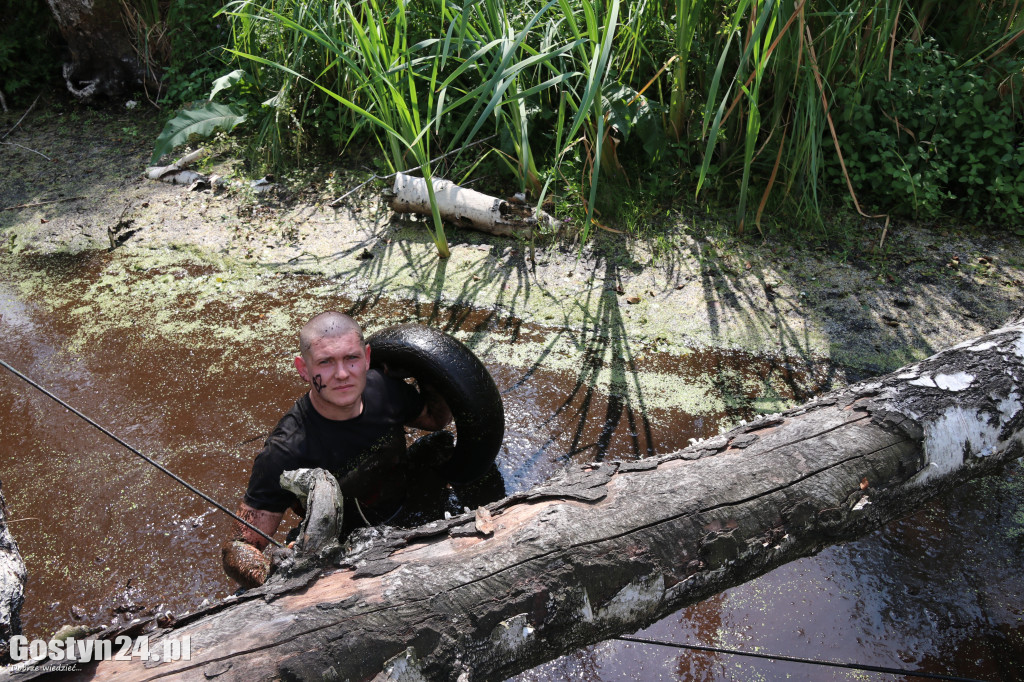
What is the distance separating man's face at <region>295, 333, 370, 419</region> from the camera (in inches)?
104

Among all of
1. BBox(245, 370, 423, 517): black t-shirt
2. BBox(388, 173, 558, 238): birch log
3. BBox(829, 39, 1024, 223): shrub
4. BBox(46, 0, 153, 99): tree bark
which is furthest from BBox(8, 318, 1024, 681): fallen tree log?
BBox(46, 0, 153, 99): tree bark

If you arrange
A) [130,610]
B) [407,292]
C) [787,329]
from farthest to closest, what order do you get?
1. [407,292]
2. [787,329]
3. [130,610]

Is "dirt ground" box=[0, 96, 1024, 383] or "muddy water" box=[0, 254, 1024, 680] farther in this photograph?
"dirt ground" box=[0, 96, 1024, 383]

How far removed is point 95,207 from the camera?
5285 millimetres

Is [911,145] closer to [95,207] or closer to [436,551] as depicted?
[436,551]

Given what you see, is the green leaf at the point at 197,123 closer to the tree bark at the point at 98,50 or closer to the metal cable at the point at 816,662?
the tree bark at the point at 98,50

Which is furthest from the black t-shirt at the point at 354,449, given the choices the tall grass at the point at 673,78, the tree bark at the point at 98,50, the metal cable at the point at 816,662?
the tree bark at the point at 98,50

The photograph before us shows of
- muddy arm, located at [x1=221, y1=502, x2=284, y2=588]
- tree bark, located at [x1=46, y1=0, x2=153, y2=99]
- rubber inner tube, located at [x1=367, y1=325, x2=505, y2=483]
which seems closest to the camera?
muddy arm, located at [x1=221, y1=502, x2=284, y2=588]

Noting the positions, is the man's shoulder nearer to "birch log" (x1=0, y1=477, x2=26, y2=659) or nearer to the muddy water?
the muddy water

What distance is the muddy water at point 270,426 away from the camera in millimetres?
2479

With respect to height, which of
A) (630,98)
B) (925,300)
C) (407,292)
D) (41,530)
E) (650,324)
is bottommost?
(41,530)

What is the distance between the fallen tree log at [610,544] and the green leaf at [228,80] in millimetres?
4331

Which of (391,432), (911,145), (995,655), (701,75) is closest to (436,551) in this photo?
(391,432)

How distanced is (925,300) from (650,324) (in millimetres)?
1481
